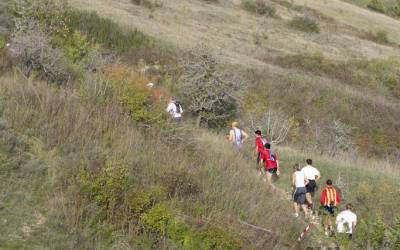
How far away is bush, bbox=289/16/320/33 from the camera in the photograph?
4809 centimetres

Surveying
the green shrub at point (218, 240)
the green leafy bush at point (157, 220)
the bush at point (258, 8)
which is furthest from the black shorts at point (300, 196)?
the bush at point (258, 8)

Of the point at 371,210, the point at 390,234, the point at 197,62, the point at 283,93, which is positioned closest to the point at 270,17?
the point at 283,93

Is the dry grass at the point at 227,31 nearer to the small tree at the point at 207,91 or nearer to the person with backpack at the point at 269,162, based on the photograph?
the small tree at the point at 207,91

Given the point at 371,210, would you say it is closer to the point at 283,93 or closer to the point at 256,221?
the point at 256,221

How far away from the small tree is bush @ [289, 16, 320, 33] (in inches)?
1140

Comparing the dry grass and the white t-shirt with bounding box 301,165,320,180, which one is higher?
the white t-shirt with bounding box 301,165,320,180

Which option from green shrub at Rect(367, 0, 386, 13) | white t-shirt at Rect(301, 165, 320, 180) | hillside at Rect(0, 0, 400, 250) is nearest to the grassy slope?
hillside at Rect(0, 0, 400, 250)

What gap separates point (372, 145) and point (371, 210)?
46.7ft

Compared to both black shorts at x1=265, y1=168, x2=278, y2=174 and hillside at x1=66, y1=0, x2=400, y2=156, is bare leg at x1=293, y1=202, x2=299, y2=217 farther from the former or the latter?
hillside at x1=66, y1=0, x2=400, y2=156

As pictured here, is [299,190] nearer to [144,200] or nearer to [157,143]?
[157,143]

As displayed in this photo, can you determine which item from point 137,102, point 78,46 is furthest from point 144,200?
point 78,46

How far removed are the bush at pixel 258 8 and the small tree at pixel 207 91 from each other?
2946 cm

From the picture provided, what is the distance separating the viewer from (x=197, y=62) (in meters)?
20.9

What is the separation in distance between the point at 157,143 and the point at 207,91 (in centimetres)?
1207
